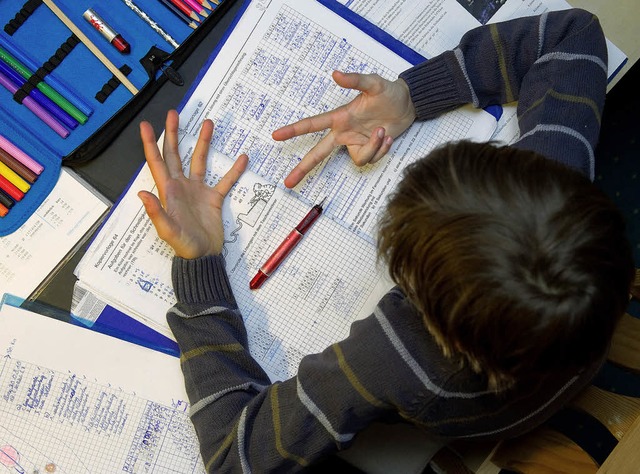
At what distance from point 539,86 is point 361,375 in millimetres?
449

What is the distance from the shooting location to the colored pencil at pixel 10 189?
722 mm

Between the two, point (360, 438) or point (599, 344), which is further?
point (360, 438)

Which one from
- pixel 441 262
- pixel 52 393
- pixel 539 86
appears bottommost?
pixel 52 393

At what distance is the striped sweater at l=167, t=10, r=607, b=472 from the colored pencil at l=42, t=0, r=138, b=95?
0.86ft

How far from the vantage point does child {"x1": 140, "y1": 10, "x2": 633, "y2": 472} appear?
17.5 inches

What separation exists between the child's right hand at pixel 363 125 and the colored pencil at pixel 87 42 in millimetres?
217

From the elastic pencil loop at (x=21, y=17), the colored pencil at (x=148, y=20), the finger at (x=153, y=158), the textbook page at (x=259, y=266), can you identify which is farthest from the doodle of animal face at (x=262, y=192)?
the elastic pencil loop at (x=21, y=17)

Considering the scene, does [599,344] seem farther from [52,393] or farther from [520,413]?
[52,393]

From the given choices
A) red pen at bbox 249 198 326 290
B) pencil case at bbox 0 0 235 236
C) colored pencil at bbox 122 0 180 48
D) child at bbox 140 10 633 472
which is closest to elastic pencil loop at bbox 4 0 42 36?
pencil case at bbox 0 0 235 236

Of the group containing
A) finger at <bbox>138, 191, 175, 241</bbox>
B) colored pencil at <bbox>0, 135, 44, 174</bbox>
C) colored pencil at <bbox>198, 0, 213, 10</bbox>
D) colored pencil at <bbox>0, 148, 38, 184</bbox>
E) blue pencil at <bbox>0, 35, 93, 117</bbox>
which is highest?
colored pencil at <bbox>198, 0, 213, 10</bbox>

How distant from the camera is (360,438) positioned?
0.74m

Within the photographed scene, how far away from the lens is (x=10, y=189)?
0.72 metres

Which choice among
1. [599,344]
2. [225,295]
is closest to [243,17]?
[225,295]

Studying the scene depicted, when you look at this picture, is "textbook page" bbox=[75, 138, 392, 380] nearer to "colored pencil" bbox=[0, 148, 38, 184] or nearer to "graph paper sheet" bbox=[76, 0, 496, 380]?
"graph paper sheet" bbox=[76, 0, 496, 380]
